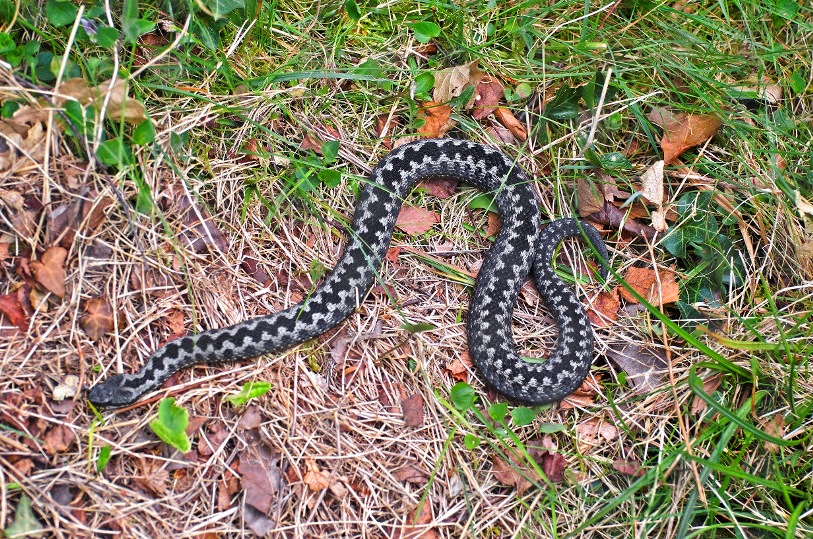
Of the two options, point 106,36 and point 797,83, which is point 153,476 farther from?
point 797,83

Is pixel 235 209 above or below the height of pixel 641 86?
below

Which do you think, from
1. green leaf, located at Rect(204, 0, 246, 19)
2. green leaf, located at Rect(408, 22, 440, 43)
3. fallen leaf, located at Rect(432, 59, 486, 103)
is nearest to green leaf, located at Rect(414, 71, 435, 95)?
fallen leaf, located at Rect(432, 59, 486, 103)

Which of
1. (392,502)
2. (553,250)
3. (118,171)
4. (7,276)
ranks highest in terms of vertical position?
(118,171)

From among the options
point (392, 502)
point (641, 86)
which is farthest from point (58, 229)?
point (641, 86)

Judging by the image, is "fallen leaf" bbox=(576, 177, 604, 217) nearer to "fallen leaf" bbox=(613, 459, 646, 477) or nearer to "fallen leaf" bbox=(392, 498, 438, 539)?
"fallen leaf" bbox=(613, 459, 646, 477)

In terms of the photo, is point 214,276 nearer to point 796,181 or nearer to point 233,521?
point 233,521

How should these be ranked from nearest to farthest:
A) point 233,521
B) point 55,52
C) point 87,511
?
point 87,511, point 233,521, point 55,52

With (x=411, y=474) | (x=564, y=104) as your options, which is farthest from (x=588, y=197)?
(x=411, y=474)
